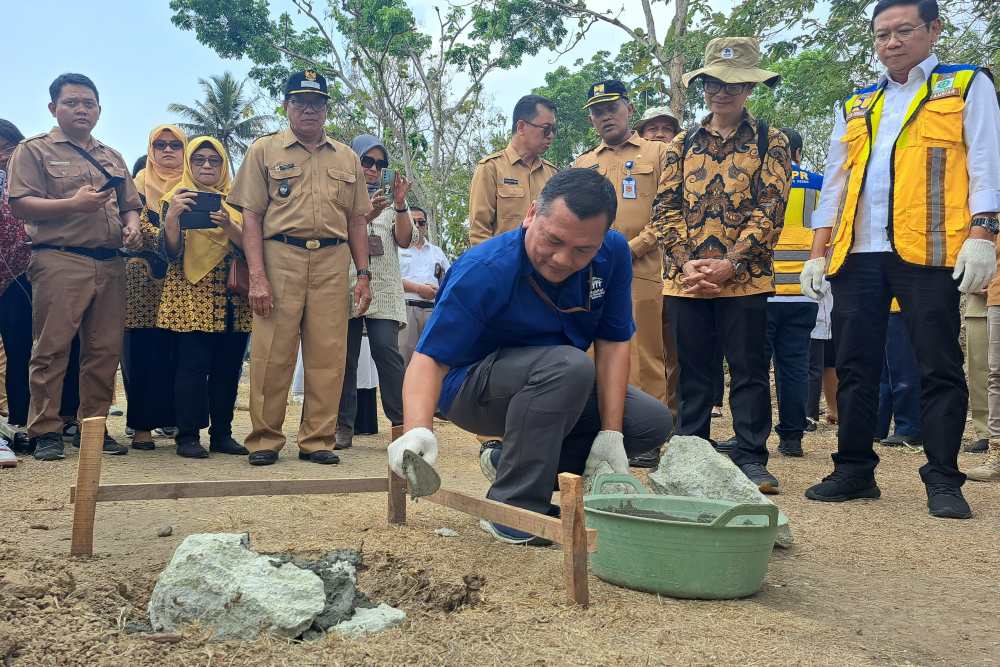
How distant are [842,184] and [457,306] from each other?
7.15 ft

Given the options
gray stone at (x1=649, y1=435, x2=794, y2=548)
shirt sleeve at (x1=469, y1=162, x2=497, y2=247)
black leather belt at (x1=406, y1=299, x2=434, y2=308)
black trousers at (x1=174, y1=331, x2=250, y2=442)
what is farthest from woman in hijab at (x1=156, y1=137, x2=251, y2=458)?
gray stone at (x1=649, y1=435, x2=794, y2=548)

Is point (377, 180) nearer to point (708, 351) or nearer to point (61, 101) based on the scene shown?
point (61, 101)

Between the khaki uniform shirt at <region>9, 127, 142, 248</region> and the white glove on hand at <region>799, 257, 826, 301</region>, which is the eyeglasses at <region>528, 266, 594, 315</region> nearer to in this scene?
A: the white glove on hand at <region>799, 257, 826, 301</region>

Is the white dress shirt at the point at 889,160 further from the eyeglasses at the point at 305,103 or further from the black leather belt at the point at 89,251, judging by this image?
the black leather belt at the point at 89,251

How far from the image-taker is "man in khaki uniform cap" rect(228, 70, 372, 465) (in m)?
4.78

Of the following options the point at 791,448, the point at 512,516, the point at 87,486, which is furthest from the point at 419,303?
the point at 512,516

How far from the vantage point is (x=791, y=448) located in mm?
5438

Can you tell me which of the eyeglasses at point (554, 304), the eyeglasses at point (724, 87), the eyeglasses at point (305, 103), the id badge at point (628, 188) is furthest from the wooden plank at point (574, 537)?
the eyeglasses at point (305, 103)

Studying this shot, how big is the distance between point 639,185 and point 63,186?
3133 millimetres

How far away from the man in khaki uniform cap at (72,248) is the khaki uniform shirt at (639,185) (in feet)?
8.68

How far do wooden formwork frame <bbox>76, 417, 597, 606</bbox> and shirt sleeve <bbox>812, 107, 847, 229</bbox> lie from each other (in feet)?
7.56

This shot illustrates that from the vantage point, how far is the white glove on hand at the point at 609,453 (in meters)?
2.99

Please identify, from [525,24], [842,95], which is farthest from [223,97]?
[842,95]

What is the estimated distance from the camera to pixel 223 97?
3278cm
